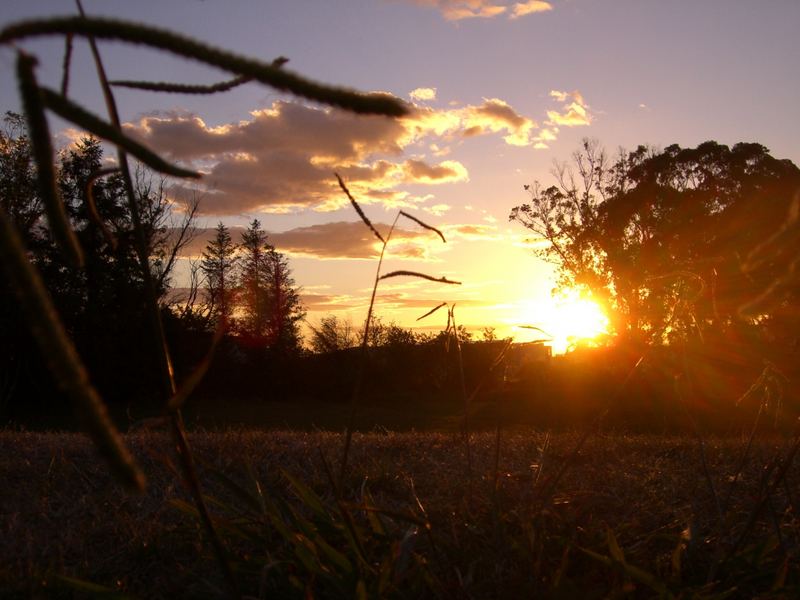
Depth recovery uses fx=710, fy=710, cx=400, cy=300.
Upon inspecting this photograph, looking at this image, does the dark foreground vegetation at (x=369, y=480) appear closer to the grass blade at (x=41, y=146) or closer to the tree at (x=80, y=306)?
the grass blade at (x=41, y=146)

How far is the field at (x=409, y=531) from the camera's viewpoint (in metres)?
1.93

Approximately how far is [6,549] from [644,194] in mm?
30608

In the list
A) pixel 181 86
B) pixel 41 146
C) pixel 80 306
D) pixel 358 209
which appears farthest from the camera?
pixel 80 306

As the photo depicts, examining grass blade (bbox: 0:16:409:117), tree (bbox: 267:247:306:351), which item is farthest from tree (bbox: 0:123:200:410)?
grass blade (bbox: 0:16:409:117)

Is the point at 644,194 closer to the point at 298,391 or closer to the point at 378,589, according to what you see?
the point at 298,391

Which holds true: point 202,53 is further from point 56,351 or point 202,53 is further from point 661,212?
point 661,212

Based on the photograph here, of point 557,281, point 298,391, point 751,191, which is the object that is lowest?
point 298,391

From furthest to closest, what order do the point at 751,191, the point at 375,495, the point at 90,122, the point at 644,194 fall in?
the point at 644,194, the point at 751,191, the point at 375,495, the point at 90,122

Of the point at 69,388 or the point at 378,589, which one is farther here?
the point at 378,589

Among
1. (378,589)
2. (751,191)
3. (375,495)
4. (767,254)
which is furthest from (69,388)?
(751,191)

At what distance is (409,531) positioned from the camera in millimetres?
2027

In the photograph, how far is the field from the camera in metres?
1.93

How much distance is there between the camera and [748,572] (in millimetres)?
2094

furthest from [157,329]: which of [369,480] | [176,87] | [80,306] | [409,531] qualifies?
[80,306]
